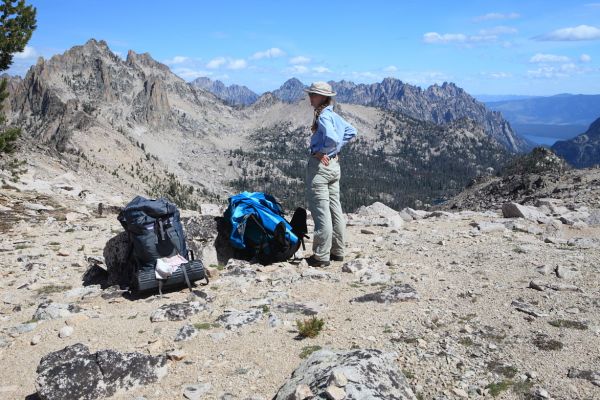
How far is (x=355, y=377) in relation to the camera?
442cm

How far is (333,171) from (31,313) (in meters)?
5.99

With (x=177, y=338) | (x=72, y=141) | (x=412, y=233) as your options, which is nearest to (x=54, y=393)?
(x=177, y=338)

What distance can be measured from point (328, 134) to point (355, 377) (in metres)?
5.47

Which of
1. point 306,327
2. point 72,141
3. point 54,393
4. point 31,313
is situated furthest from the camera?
point 72,141

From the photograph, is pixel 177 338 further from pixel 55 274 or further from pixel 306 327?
pixel 55 274

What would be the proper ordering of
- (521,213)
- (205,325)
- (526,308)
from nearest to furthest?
(205,325), (526,308), (521,213)

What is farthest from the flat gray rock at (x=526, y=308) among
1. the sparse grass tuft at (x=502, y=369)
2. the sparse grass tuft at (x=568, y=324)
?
the sparse grass tuft at (x=502, y=369)

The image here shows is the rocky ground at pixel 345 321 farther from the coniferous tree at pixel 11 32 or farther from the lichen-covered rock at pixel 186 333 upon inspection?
the coniferous tree at pixel 11 32

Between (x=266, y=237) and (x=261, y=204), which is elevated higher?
(x=261, y=204)

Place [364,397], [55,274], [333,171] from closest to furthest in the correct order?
[364,397]
[333,171]
[55,274]

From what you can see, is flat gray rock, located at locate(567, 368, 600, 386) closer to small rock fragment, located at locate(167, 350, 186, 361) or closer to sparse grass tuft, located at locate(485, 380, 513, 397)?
sparse grass tuft, located at locate(485, 380, 513, 397)

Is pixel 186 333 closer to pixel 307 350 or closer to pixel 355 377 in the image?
pixel 307 350

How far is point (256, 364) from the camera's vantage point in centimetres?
558

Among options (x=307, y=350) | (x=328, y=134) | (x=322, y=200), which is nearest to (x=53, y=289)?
(x=322, y=200)
